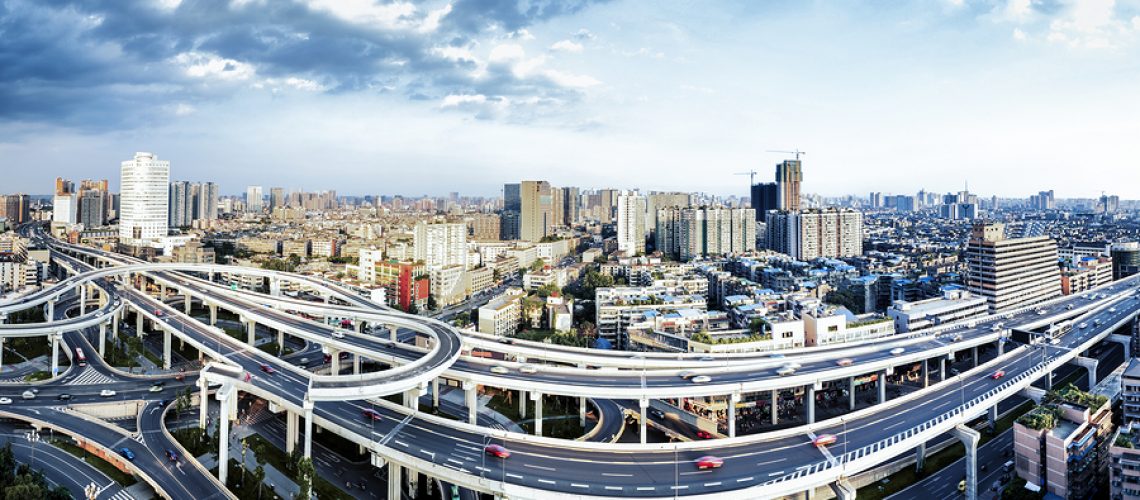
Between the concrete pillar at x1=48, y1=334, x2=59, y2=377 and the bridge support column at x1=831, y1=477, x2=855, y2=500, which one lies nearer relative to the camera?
the bridge support column at x1=831, y1=477, x2=855, y2=500

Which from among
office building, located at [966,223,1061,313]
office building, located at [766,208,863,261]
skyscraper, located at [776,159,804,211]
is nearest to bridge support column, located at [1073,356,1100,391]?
office building, located at [966,223,1061,313]

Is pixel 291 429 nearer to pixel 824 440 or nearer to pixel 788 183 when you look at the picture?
pixel 824 440

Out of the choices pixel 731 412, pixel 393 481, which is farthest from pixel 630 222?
pixel 393 481

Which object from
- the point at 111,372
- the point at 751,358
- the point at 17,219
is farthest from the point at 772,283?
the point at 17,219

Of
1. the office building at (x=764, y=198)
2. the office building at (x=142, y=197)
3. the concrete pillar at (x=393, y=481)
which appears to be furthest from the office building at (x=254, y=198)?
the concrete pillar at (x=393, y=481)

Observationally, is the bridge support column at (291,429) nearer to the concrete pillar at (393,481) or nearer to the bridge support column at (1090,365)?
the concrete pillar at (393,481)

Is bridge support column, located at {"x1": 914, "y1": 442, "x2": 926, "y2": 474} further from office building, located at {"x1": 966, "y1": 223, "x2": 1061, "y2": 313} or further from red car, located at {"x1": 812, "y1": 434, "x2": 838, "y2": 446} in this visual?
office building, located at {"x1": 966, "y1": 223, "x2": 1061, "y2": 313}
